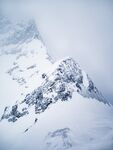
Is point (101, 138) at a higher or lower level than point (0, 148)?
lower

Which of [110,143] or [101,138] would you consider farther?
[101,138]

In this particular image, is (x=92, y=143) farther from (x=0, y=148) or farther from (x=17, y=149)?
(x=0, y=148)

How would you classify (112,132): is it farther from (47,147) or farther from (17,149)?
(17,149)

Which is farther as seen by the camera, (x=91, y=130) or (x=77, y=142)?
(x=91, y=130)

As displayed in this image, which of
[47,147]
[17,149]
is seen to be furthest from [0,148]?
[47,147]

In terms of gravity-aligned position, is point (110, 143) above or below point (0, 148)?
below

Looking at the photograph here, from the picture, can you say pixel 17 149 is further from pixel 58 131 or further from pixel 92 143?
pixel 92 143

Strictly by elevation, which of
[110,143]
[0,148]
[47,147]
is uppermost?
[0,148]


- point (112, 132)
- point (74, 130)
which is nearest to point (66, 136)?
point (74, 130)

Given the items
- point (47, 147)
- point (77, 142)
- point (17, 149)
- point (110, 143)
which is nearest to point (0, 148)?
point (17, 149)
